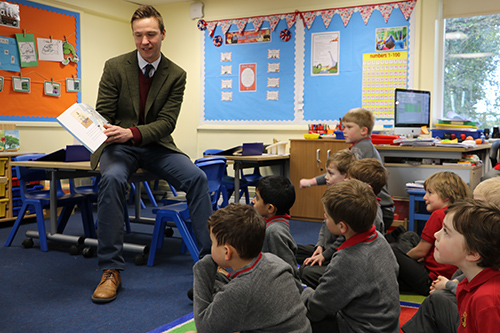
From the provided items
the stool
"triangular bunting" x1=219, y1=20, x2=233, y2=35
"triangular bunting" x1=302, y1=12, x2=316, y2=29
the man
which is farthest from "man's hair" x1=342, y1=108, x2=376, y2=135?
"triangular bunting" x1=219, y1=20, x2=233, y2=35

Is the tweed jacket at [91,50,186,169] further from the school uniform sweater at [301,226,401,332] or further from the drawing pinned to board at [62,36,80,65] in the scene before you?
the drawing pinned to board at [62,36,80,65]

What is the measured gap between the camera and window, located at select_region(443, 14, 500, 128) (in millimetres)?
Answer: 4793

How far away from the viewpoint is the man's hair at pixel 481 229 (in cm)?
117

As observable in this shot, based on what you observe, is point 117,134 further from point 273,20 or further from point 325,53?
point 273,20

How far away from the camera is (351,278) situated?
147cm

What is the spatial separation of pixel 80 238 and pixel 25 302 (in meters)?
0.97

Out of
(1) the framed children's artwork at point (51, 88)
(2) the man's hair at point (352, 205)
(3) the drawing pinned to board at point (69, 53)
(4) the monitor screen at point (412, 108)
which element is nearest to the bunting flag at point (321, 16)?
(4) the monitor screen at point (412, 108)

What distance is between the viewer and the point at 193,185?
2.62m

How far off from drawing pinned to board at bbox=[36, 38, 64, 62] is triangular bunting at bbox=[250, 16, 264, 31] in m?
2.20

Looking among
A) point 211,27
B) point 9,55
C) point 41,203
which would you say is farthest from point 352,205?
point 211,27

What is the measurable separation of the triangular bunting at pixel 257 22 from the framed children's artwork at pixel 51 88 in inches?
91.8

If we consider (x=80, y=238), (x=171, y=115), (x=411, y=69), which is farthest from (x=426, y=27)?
(x=80, y=238)

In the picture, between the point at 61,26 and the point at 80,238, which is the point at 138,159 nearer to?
the point at 80,238

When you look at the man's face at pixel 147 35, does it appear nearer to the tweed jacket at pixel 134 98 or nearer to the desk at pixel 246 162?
the tweed jacket at pixel 134 98
